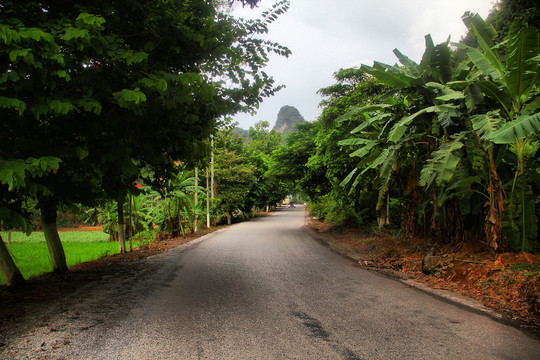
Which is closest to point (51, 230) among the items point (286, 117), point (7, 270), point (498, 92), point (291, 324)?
point (7, 270)

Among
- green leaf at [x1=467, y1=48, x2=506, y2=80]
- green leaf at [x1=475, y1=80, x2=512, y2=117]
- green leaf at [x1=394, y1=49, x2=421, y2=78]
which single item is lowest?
green leaf at [x1=475, y1=80, x2=512, y2=117]

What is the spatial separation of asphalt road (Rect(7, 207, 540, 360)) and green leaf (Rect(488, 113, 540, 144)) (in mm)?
2635

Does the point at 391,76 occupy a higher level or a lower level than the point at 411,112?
higher

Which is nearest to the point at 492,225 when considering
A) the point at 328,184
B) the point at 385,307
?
the point at 385,307

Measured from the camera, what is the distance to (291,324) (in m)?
4.20

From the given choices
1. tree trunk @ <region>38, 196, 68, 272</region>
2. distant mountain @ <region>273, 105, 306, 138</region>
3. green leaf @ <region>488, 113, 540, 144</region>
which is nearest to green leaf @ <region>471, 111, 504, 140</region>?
green leaf @ <region>488, 113, 540, 144</region>

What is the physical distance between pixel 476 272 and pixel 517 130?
8.46 ft

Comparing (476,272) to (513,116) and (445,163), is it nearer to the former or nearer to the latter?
(445,163)

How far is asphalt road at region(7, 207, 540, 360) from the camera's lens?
3439mm

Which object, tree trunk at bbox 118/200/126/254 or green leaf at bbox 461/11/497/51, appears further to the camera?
tree trunk at bbox 118/200/126/254

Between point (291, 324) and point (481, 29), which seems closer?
point (291, 324)

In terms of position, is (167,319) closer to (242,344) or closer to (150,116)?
(242,344)

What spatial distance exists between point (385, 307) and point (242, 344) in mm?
2346

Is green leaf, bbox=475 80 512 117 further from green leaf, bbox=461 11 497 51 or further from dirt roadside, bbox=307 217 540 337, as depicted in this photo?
dirt roadside, bbox=307 217 540 337
